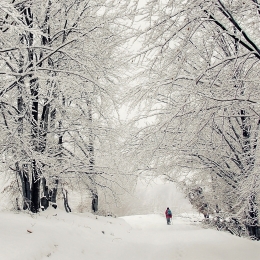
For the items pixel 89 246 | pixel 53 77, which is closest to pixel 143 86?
pixel 53 77

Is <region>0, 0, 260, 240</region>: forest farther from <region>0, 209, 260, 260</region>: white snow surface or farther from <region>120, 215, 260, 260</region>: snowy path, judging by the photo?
<region>0, 209, 260, 260</region>: white snow surface

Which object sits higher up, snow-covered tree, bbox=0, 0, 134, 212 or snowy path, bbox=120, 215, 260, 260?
snow-covered tree, bbox=0, 0, 134, 212

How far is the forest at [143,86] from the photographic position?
3932 mm

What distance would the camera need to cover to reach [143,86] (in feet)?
15.7

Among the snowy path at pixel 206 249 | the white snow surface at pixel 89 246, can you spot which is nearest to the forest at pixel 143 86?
the snowy path at pixel 206 249

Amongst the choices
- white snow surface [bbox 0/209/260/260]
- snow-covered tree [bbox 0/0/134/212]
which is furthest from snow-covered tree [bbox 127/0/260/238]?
white snow surface [bbox 0/209/260/260]

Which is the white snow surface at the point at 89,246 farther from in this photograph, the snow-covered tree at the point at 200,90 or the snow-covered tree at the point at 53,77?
the snow-covered tree at the point at 53,77

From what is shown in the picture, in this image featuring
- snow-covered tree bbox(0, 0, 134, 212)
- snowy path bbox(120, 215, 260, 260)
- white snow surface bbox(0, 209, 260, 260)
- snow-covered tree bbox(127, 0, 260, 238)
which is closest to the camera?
snow-covered tree bbox(127, 0, 260, 238)

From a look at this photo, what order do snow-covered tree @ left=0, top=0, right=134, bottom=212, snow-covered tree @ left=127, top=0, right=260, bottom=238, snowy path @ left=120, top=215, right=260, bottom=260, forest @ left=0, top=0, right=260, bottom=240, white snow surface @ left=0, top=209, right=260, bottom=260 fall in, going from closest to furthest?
snow-covered tree @ left=127, top=0, right=260, bottom=238 → forest @ left=0, top=0, right=260, bottom=240 → white snow surface @ left=0, top=209, right=260, bottom=260 → snow-covered tree @ left=0, top=0, right=134, bottom=212 → snowy path @ left=120, top=215, right=260, bottom=260

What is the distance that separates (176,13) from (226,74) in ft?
5.82

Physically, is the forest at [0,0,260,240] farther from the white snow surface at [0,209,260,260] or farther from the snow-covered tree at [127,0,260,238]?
the white snow surface at [0,209,260,260]

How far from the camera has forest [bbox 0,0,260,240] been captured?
3932 millimetres

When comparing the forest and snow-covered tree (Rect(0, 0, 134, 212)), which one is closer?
the forest

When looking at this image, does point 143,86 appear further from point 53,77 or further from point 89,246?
point 89,246
